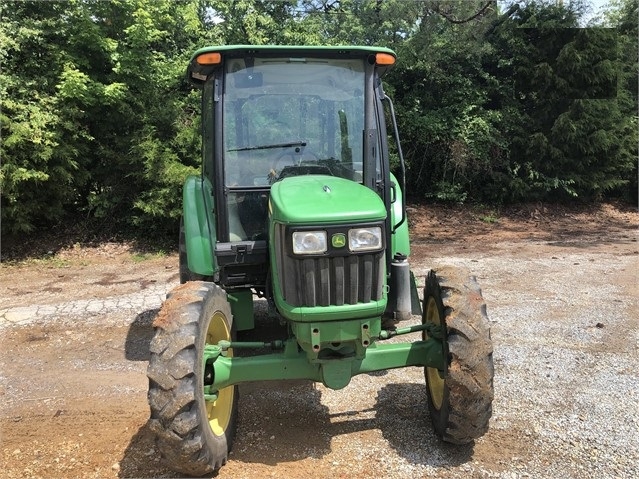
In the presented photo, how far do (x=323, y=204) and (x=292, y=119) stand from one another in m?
1.14

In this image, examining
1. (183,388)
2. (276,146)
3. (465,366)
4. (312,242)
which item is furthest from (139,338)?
(465,366)

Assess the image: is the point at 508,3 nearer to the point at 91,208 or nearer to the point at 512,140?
the point at 512,140

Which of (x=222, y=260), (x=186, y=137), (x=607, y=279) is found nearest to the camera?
(x=222, y=260)

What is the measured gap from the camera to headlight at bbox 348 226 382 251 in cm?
278

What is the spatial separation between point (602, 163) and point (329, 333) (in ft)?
40.5

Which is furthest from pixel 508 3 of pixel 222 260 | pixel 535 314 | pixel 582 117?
pixel 222 260

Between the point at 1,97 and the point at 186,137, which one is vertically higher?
the point at 1,97

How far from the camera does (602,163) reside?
1295 centimetres

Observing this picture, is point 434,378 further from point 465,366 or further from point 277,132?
point 277,132

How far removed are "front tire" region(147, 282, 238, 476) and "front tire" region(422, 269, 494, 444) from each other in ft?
4.19

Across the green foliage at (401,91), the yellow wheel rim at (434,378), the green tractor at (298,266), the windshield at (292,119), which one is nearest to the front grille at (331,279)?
the green tractor at (298,266)

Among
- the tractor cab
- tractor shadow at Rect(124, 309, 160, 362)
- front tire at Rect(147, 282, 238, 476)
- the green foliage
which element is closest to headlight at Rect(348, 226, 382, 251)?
the tractor cab

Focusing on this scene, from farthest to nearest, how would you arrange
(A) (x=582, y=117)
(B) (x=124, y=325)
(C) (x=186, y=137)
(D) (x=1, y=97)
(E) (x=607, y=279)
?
(A) (x=582, y=117) < (C) (x=186, y=137) < (D) (x=1, y=97) < (E) (x=607, y=279) < (B) (x=124, y=325)

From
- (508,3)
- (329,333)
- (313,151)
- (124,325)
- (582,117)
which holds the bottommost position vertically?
(124,325)
